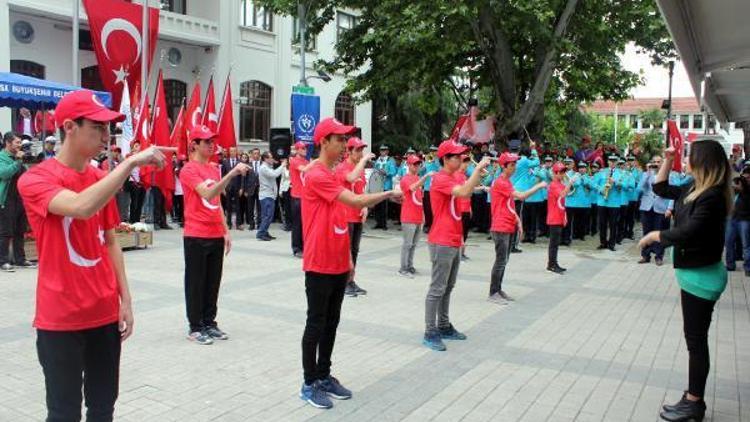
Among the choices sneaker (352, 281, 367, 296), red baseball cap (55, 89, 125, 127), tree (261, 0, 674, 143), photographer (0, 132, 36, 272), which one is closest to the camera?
red baseball cap (55, 89, 125, 127)

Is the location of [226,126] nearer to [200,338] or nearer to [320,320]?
[200,338]

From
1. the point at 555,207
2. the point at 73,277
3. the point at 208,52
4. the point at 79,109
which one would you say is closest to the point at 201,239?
the point at 73,277

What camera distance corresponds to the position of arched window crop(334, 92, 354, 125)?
33.5 meters

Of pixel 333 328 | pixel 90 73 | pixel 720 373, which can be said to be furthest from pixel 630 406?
pixel 90 73

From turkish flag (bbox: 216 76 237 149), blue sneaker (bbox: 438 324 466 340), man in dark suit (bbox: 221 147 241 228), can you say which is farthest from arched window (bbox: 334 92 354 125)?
blue sneaker (bbox: 438 324 466 340)

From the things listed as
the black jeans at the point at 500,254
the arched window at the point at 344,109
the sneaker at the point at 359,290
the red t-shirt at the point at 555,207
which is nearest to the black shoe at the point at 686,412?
the black jeans at the point at 500,254

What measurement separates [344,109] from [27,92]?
21084mm

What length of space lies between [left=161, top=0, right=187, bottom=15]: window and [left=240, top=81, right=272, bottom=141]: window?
357cm

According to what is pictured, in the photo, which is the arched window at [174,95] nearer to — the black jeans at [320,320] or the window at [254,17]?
the window at [254,17]

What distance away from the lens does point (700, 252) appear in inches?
187

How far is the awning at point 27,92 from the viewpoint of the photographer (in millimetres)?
13406

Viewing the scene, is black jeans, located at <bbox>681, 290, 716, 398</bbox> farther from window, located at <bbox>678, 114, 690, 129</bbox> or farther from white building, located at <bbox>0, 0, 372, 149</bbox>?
window, located at <bbox>678, 114, 690, 129</bbox>

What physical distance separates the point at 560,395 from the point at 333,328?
1.92 metres

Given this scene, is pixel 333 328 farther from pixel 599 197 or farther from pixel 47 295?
pixel 599 197
